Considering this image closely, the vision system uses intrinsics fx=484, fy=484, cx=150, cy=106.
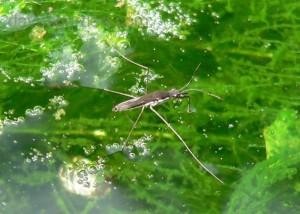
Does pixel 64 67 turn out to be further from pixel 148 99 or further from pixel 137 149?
pixel 137 149

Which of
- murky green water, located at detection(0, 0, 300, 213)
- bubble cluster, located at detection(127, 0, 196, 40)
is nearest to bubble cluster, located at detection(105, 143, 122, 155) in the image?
murky green water, located at detection(0, 0, 300, 213)

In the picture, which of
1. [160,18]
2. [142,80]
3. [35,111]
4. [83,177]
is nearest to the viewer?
[83,177]

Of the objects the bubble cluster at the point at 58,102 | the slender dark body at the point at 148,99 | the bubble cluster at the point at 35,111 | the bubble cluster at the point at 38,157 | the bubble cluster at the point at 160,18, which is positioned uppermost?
the bubble cluster at the point at 160,18

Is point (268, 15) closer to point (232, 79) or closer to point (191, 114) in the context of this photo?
point (232, 79)

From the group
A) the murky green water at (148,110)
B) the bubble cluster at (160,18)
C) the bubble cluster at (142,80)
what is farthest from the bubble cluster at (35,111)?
the bubble cluster at (160,18)

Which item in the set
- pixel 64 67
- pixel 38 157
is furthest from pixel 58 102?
pixel 38 157

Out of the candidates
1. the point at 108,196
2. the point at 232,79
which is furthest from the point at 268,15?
the point at 108,196

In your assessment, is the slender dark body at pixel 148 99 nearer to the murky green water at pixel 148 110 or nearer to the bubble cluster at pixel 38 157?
the murky green water at pixel 148 110

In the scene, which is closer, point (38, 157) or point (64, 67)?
point (38, 157)
